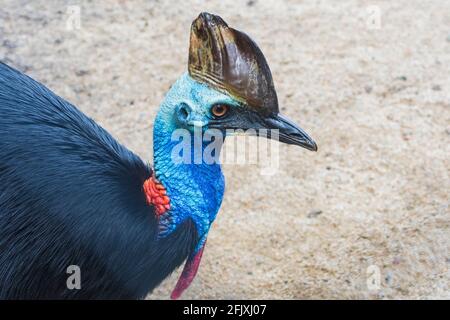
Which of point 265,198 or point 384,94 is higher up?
point 384,94

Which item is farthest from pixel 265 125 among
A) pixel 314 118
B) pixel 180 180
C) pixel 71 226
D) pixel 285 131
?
pixel 314 118

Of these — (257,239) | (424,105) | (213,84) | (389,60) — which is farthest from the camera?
(389,60)

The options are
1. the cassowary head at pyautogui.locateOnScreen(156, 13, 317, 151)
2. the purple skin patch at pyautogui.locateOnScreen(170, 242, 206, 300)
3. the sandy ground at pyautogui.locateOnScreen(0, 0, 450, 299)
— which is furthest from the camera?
the sandy ground at pyautogui.locateOnScreen(0, 0, 450, 299)

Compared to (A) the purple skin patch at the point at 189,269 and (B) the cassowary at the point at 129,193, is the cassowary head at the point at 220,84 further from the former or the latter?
(A) the purple skin patch at the point at 189,269

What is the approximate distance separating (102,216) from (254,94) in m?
0.59

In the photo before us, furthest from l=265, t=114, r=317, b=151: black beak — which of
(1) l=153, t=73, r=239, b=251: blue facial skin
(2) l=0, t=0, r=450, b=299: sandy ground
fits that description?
(2) l=0, t=0, r=450, b=299: sandy ground

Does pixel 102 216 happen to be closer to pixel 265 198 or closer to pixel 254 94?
pixel 254 94

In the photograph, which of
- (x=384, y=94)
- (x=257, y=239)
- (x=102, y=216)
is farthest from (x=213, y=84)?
(x=384, y=94)

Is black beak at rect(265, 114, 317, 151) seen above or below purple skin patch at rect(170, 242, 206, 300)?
above

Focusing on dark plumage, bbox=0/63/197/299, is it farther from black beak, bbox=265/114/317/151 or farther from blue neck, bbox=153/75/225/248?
black beak, bbox=265/114/317/151

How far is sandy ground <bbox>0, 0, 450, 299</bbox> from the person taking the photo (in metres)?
3.17

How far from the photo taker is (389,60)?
4.36 meters

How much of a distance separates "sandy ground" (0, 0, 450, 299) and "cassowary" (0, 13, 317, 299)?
2.98 ft
